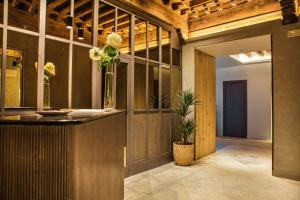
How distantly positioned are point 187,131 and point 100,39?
102 inches

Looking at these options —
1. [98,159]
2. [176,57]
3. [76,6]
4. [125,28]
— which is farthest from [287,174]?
[76,6]

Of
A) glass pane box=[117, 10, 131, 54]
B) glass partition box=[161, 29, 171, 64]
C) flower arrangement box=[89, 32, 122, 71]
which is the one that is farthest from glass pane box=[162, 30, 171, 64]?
flower arrangement box=[89, 32, 122, 71]

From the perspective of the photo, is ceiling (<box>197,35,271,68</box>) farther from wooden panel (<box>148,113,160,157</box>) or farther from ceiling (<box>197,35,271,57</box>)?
wooden panel (<box>148,113,160,157</box>)

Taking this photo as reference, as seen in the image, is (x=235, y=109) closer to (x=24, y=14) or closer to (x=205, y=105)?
(x=205, y=105)

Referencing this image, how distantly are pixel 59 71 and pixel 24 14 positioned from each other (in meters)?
0.90

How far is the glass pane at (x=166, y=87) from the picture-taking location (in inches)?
184

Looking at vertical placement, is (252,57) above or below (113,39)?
above

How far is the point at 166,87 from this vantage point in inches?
187

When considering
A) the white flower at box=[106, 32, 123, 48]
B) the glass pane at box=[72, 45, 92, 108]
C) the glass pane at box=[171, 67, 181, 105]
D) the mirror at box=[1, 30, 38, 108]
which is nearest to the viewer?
the white flower at box=[106, 32, 123, 48]

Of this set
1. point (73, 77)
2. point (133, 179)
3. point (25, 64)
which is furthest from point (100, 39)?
point (133, 179)

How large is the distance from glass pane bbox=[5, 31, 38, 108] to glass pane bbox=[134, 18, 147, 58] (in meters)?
1.90

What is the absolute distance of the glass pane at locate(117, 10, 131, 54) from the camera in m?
3.88

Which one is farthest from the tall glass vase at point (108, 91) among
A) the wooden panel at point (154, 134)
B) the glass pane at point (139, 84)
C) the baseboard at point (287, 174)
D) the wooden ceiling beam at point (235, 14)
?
the wooden ceiling beam at point (235, 14)

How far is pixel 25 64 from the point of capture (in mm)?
2850
